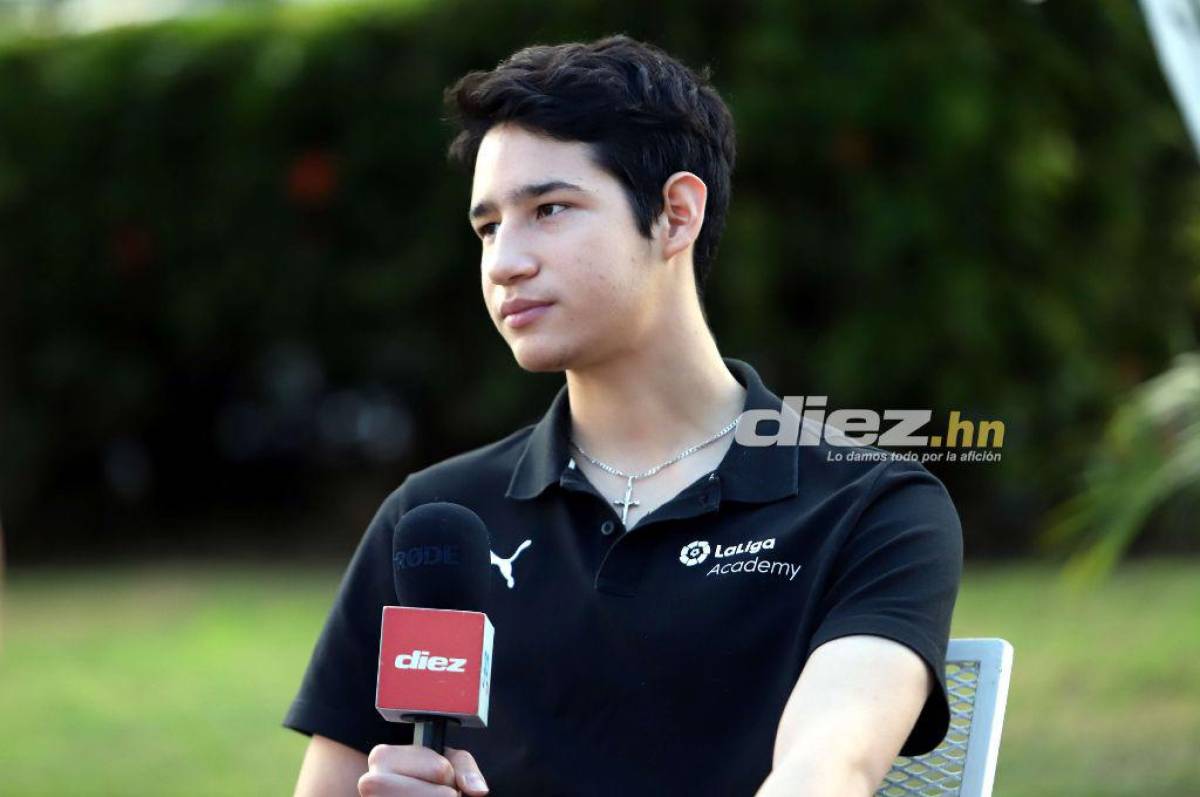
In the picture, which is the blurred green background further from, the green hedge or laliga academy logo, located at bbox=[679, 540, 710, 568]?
laliga academy logo, located at bbox=[679, 540, 710, 568]

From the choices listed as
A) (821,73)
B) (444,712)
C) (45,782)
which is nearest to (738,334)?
(821,73)

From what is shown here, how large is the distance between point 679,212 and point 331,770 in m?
0.96

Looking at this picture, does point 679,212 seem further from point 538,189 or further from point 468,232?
point 468,232

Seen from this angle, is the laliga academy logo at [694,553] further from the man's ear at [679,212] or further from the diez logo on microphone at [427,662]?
the diez logo on microphone at [427,662]

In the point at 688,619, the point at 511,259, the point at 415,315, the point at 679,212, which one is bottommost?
the point at 688,619

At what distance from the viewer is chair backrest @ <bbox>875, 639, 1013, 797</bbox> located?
97.8 inches

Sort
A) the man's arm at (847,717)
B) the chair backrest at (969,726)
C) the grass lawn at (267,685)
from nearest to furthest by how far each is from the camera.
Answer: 1. the man's arm at (847,717)
2. the chair backrest at (969,726)
3. the grass lawn at (267,685)

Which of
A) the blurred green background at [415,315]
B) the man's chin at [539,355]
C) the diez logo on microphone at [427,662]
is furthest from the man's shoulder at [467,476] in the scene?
the blurred green background at [415,315]

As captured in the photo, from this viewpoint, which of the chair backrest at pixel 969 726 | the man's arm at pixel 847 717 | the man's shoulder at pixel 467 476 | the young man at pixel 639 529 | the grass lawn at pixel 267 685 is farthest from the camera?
the grass lawn at pixel 267 685

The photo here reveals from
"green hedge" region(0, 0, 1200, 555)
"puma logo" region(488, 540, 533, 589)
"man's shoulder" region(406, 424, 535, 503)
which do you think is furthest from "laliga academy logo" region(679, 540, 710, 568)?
"green hedge" region(0, 0, 1200, 555)

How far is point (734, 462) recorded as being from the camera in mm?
2562

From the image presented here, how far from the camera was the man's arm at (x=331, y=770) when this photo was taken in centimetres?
259

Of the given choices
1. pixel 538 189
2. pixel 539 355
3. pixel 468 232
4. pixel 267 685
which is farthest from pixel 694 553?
pixel 468 232

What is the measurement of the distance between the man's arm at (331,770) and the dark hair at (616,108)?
0.87 meters
